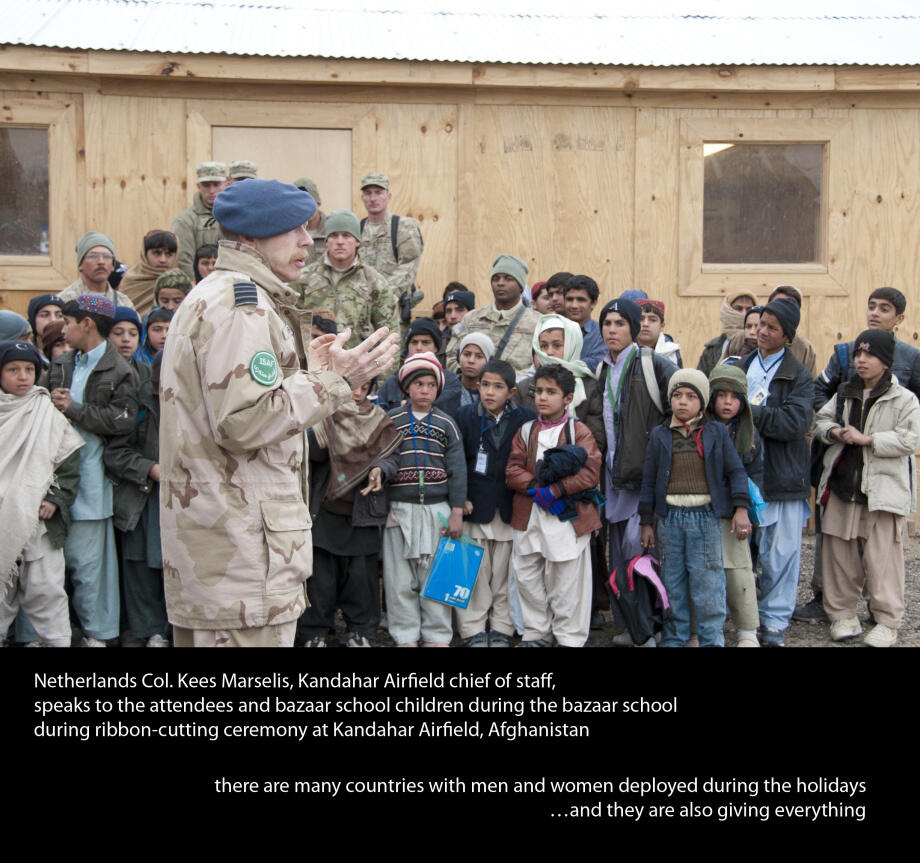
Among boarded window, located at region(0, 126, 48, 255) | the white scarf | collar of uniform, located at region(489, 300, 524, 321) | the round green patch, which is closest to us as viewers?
the round green patch

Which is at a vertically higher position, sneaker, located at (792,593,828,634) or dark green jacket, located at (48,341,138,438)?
dark green jacket, located at (48,341,138,438)

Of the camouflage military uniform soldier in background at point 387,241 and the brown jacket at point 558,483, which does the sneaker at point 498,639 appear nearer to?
the brown jacket at point 558,483

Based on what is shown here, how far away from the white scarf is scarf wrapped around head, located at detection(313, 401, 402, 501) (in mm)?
1427

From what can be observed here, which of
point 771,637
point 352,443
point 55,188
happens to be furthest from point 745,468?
point 55,188

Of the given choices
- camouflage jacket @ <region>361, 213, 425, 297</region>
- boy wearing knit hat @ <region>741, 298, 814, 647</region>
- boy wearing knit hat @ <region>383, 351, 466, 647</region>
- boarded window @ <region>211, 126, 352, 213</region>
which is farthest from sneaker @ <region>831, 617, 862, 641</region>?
boarded window @ <region>211, 126, 352, 213</region>

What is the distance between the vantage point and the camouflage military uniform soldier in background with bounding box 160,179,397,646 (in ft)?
10.3

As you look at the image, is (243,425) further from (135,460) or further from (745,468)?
(745,468)

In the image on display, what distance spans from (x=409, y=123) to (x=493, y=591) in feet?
14.9

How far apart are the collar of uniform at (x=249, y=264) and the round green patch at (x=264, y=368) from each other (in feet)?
0.90

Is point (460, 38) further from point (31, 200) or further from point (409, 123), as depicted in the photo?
point (31, 200)

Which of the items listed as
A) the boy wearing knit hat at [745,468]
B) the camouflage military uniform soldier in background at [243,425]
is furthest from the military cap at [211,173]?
the camouflage military uniform soldier in background at [243,425]

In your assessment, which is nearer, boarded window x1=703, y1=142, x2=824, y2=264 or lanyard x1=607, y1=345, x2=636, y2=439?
lanyard x1=607, y1=345, x2=636, y2=439

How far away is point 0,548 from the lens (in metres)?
5.43

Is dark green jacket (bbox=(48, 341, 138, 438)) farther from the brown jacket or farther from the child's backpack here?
the child's backpack
